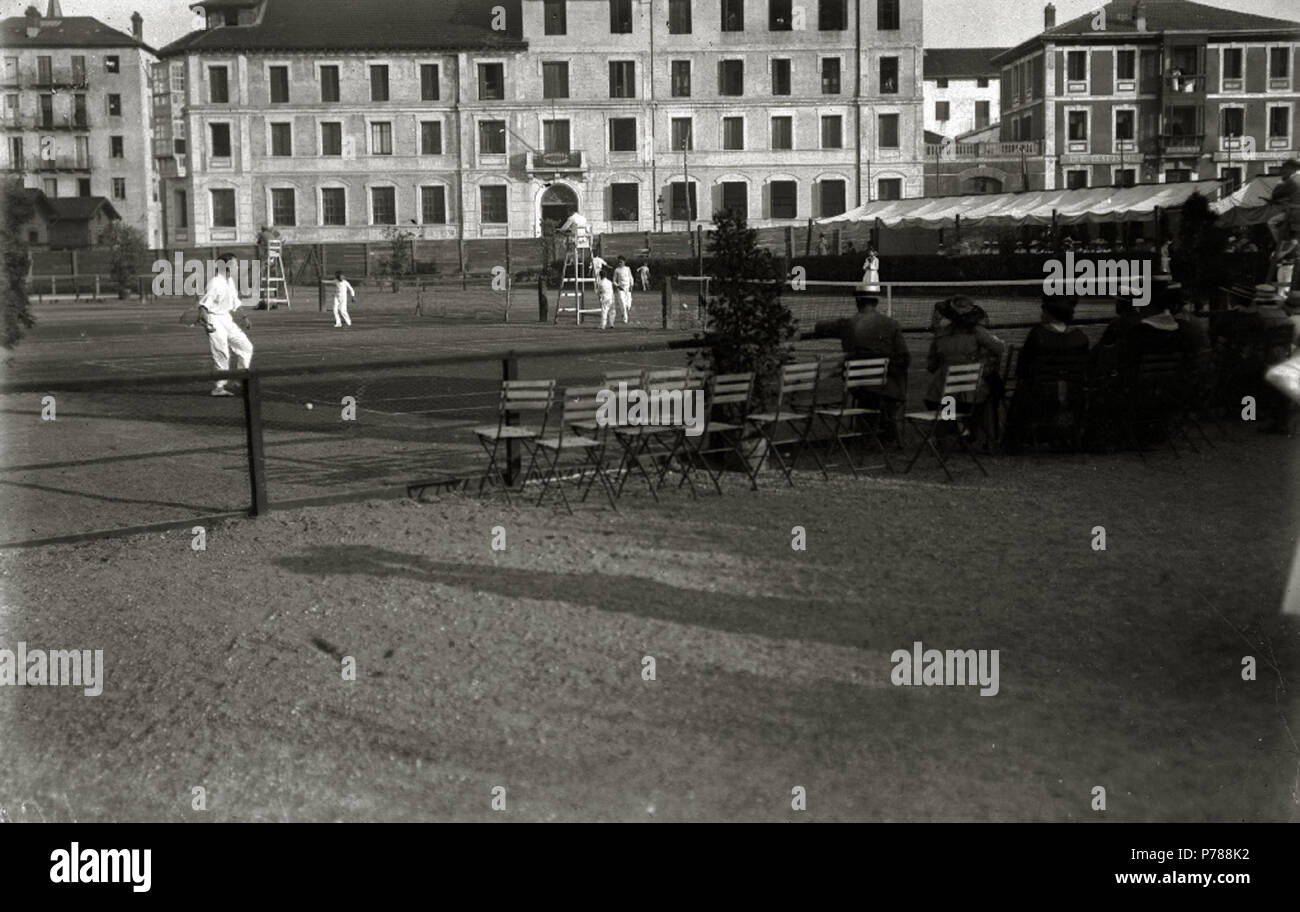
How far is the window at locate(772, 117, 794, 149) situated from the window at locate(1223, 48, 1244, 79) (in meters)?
17.8

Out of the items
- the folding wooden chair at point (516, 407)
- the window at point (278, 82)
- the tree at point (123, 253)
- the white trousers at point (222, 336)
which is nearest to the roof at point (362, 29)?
the window at point (278, 82)

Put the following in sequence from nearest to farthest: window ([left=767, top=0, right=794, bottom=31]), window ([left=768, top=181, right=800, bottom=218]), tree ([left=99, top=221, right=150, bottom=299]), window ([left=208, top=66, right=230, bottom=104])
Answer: tree ([left=99, top=221, right=150, bottom=299]) < window ([left=767, top=0, right=794, bottom=31]) < window ([left=768, top=181, right=800, bottom=218]) < window ([left=208, top=66, right=230, bottom=104])

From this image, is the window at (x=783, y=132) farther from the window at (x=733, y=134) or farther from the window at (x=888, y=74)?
the window at (x=888, y=74)

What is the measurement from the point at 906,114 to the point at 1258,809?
65.1 metres

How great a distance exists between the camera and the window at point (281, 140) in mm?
72188

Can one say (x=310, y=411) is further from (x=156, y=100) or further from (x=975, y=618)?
(x=156, y=100)

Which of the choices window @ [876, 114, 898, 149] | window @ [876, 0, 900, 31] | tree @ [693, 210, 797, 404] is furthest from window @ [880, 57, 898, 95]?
tree @ [693, 210, 797, 404]

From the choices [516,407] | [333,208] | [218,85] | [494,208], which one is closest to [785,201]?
[494,208]

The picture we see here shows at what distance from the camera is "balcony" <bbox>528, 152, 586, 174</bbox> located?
69.6 meters

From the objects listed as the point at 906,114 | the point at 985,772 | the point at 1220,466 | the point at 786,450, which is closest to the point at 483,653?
the point at 985,772

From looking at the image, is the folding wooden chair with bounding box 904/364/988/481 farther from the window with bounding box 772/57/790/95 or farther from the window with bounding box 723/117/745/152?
the window with bounding box 772/57/790/95

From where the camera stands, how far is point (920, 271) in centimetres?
4728

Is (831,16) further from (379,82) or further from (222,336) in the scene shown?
(222,336)

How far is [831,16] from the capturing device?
62750mm
